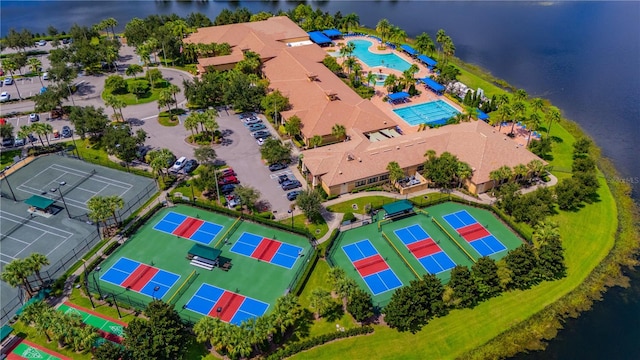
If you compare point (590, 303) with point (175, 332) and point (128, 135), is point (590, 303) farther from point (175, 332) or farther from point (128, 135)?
point (128, 135)

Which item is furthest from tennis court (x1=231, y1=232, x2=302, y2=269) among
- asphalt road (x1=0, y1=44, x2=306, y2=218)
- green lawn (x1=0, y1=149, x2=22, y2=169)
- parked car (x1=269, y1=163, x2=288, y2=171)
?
green lawn (x1=0, y1=149, x2=22, y2=169)

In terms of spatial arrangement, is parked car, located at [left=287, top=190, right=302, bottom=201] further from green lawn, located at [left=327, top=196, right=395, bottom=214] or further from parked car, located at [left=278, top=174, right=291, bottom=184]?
green lawn, located at [left=327, top=196, right=395, bottom=214]

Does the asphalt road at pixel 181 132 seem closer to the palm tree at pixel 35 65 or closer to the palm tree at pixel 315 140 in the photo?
the palm tree at pixel 35 65

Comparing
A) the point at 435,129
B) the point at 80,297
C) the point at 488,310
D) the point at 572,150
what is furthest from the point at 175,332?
the point at 572,150

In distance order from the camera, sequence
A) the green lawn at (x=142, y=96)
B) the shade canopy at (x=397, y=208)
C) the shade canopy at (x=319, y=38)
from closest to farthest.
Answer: the shade canopy at (x=397, y=208)
the green lawn at (x=142, y=96)
the shade canopy at (x=319, y=38)

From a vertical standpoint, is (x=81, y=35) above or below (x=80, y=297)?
above

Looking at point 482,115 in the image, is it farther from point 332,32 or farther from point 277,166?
point 332,32

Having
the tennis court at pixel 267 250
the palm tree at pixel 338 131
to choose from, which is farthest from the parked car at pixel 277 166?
the tennis court at pixel 267 250
